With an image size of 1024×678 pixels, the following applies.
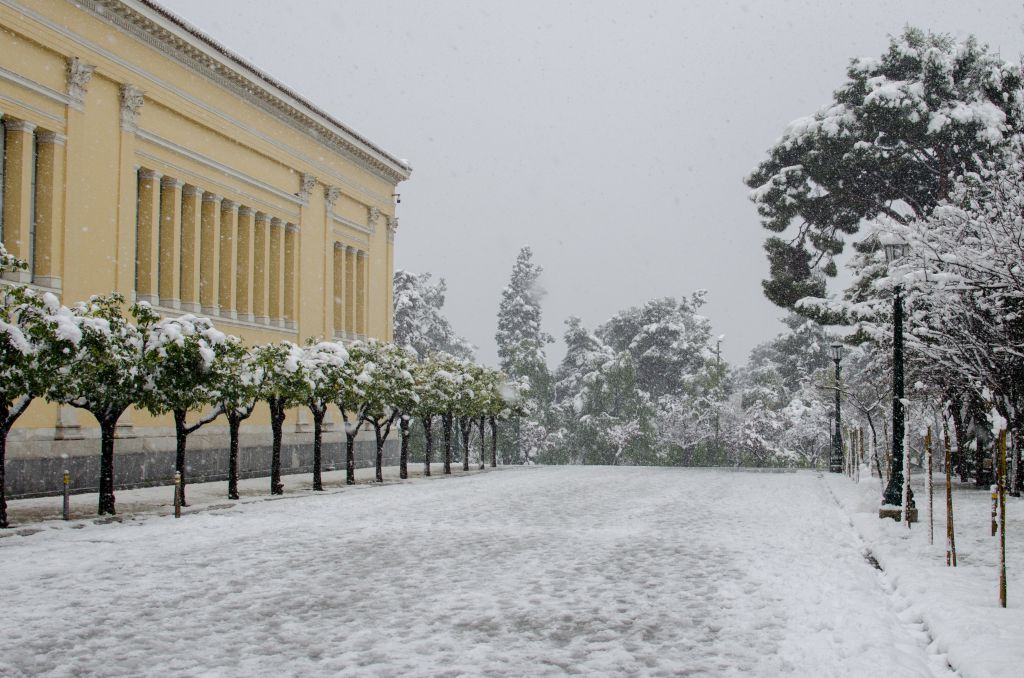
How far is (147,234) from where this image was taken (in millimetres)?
30047

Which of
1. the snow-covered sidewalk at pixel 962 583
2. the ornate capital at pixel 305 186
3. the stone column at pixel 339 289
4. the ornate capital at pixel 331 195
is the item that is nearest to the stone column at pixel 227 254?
the ornate capital at pixel 305 186

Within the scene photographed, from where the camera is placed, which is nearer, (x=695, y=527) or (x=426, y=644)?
(x=426, y=644)

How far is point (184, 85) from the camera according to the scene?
102 feet

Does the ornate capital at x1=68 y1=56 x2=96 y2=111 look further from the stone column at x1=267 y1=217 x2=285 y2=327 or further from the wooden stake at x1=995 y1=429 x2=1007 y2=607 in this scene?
the wooden stake at x1=995 y1=429 x2=1007 y2=607

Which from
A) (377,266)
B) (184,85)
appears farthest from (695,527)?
(377,266)

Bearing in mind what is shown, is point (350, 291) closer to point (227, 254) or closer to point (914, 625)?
point (227, 254)

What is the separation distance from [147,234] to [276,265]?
8.45 metres

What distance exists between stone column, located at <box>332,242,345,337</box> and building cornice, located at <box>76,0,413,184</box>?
178 inches

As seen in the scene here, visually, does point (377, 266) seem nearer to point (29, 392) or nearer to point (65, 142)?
point (65, 142)

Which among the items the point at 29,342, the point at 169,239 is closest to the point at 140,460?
the point at 169,239

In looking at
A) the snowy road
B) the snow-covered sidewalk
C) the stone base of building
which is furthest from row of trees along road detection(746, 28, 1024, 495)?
the stone base of building

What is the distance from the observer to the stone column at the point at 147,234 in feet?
97.9

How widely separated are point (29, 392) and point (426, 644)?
12.0 meters

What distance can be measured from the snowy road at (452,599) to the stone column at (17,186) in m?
11.5
